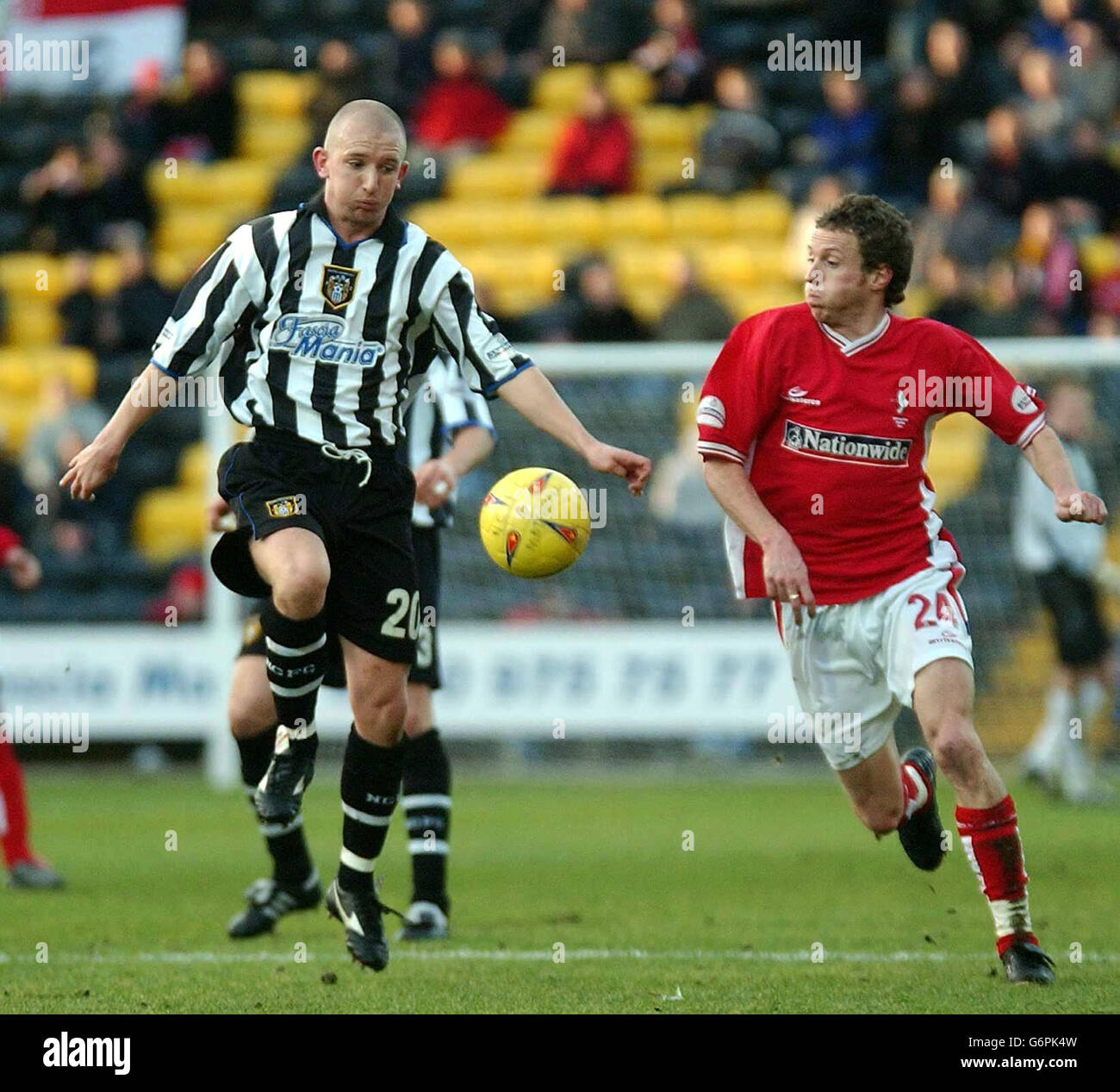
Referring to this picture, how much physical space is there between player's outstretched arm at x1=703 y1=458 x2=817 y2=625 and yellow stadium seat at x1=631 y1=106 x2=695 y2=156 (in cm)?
1294

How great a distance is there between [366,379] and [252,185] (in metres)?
13.7

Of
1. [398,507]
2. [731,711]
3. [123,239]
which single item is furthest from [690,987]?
[123,239]

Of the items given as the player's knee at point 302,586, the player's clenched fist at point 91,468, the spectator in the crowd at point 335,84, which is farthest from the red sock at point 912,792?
the spectator in the crowd at point 335,84

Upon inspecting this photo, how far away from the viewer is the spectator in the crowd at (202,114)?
19062 mm

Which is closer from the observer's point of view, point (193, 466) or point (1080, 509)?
point (1080, 509)

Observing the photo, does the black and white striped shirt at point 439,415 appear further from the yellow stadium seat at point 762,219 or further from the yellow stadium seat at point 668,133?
the yellow stadium seat at point 668,133

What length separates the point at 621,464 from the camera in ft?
19.1

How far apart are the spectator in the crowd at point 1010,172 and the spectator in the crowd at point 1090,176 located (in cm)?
18

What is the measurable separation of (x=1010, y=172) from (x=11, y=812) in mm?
10714

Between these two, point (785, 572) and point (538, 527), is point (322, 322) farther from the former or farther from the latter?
point (785, 572)

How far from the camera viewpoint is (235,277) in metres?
6.02

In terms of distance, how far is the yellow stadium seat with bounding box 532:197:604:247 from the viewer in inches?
704

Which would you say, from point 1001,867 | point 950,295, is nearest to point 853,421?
point 1001,867

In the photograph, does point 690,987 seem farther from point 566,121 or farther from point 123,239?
point 566,121
